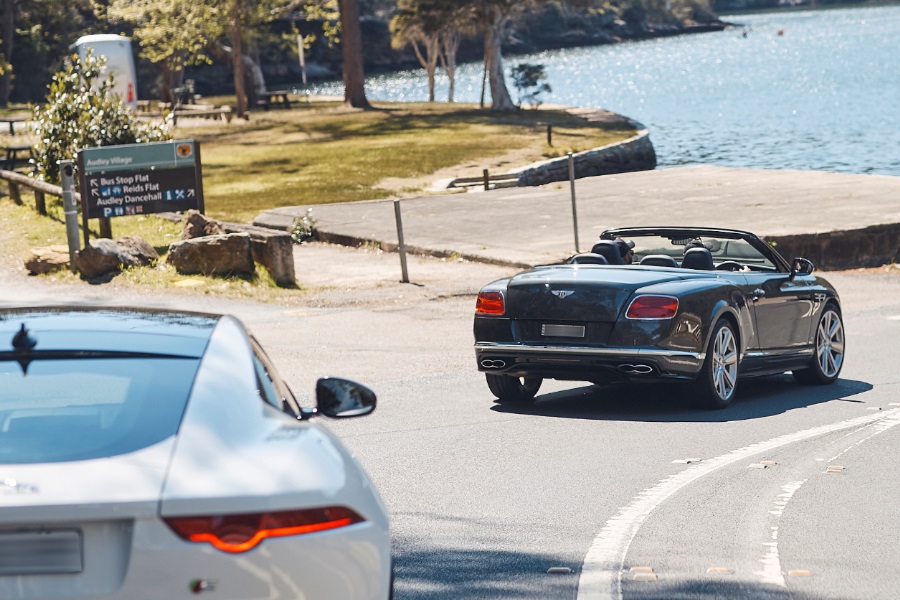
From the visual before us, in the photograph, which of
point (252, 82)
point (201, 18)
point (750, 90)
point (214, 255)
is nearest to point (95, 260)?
point (214, 255)

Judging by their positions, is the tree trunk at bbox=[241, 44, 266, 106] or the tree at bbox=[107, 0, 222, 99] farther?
the tree trunk at bbox=[241, 44, 266, 106]

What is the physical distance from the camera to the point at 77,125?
80.2 feet

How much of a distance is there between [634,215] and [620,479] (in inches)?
706

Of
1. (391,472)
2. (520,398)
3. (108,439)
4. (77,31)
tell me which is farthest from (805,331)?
(77,31)

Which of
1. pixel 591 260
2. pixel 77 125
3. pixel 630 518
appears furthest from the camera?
pixel 77 125

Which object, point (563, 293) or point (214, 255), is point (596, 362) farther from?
point (214, 255)

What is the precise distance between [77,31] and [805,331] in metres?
84.8

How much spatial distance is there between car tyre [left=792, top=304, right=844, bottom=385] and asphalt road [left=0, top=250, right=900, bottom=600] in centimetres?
16

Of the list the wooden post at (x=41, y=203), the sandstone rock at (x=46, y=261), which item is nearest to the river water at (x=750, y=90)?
the wooden post at (x=41, y=203)

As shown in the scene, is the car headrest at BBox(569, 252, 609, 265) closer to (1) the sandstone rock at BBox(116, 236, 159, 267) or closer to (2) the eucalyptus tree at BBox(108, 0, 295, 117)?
(1) the sandstone rock at BBox(116, 236, 159, 267)

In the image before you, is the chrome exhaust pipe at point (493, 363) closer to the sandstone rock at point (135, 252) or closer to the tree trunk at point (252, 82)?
the sandstone rock at point (135, 252)

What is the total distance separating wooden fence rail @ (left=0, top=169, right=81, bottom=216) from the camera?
2264cm

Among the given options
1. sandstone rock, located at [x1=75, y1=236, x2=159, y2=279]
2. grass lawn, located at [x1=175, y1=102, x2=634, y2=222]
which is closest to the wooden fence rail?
sandstone rock, located at [x1=75, y1=236, x2=159, y2=279]

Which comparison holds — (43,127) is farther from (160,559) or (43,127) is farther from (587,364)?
(160,559)
